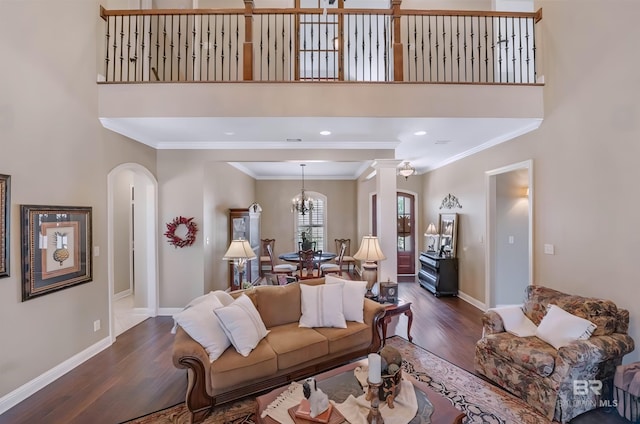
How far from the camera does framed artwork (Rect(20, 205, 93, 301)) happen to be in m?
2.78

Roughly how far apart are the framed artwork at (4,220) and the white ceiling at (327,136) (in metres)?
1.38

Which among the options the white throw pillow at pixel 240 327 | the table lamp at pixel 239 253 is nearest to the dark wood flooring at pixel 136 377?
the white throw pillow at pixel 240 327

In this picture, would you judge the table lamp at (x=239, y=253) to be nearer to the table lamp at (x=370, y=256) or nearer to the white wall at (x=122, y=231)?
the table lamp at (x=370, y=256)

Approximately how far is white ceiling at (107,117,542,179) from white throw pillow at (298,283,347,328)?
81.0 inches

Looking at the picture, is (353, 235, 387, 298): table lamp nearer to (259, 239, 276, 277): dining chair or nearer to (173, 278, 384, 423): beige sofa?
(173, 278, 384, 423): beige sofa

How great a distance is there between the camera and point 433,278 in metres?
6.20

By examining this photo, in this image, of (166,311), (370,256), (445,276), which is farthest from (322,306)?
(445,276)

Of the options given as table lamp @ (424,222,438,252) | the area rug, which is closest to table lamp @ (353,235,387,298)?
the area rug

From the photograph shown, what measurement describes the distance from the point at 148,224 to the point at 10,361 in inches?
100

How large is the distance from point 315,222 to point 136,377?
21.3 ft

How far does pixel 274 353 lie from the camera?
271cm

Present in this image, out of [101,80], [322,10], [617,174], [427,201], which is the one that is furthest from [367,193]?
[101,80]

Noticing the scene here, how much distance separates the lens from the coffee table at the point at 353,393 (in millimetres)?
1800

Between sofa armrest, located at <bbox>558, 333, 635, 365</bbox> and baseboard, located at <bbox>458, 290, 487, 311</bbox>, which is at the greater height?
sofa armrest, located at <bbox>558, 333, 635, 365</bbox>
